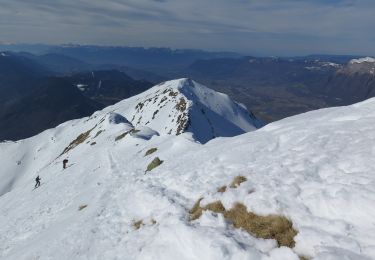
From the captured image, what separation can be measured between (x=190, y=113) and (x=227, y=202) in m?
116

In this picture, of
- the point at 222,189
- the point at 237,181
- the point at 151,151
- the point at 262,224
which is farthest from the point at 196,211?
the point at 151,151

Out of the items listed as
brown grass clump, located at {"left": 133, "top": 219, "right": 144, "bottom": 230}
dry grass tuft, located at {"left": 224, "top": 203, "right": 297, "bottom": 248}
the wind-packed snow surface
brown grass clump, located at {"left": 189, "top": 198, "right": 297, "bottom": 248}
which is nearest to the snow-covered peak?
the wind-packed snow surface

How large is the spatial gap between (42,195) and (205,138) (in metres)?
82.6

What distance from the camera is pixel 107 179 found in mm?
36469

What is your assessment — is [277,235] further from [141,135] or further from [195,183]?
[141,135]

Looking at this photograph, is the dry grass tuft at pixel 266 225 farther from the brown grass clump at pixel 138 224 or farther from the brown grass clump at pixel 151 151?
the brown grass clump at pixel 151 151

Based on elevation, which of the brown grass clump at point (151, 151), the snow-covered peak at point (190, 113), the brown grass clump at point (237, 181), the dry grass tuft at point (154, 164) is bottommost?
the snow-covered peak at point (190, 113)

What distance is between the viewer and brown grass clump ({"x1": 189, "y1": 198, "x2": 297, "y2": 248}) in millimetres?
15242

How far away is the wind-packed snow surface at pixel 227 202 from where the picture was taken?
1497cm

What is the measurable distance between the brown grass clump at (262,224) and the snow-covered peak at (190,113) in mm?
89812

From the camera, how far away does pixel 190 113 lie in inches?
5305

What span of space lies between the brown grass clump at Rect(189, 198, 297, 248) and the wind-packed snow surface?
0.93 ft

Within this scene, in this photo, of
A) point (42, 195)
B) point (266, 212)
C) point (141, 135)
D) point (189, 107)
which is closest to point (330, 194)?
point (266, 212)

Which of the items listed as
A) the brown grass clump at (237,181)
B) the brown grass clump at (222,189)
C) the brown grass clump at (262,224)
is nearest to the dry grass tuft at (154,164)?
the brown grass clump at (222,189)
